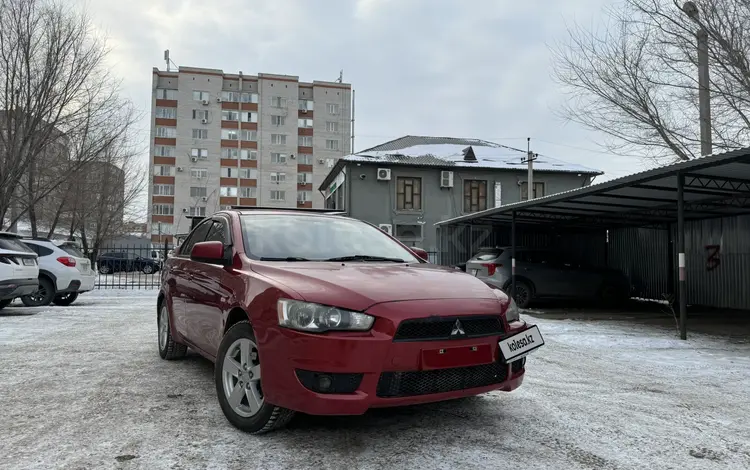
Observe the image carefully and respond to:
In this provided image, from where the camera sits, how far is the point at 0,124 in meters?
13.6

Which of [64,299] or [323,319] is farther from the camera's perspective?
[64,299]

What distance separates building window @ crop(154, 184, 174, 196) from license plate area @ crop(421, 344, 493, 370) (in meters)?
56.8

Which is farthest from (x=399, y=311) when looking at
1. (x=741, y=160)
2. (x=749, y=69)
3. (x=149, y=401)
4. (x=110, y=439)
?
(x=749, y=69)

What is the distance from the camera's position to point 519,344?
10.6ft

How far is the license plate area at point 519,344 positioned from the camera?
3.11m

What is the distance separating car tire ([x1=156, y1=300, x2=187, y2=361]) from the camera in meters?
5.27

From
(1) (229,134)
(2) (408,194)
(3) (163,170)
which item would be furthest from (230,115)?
(2) (408,194)

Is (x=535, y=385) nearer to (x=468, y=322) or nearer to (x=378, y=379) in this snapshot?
(x=468, y=322)

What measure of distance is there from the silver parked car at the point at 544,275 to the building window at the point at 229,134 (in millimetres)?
49144

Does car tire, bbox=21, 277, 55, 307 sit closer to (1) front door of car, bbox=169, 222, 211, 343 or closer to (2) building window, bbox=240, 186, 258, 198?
(1) front door of car, bbox=169, 222, 211, 343

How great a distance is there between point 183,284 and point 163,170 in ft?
181

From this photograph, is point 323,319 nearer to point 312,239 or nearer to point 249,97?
point 312,239

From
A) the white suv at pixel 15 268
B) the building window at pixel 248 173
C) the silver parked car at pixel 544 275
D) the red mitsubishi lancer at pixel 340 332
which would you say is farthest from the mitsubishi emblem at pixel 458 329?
the building window at pixel 248 173

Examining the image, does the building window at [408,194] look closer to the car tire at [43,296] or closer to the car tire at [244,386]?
the car tire at [43,296]
